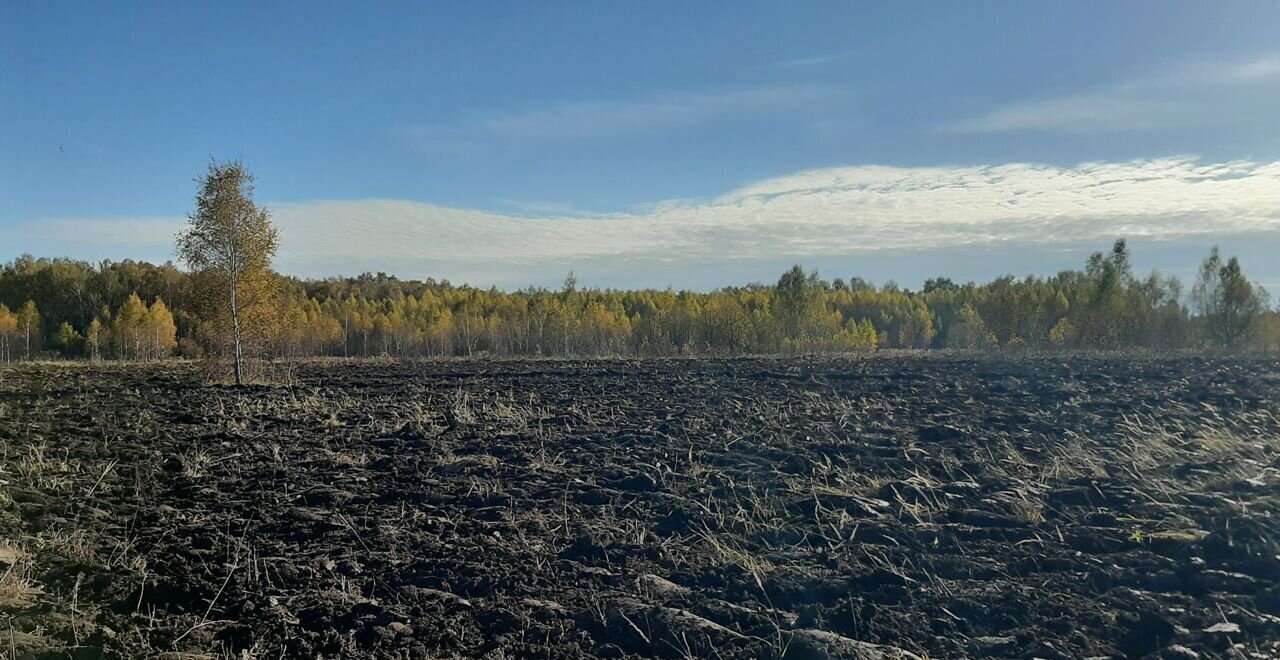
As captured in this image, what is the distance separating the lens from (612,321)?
66375 millimetres

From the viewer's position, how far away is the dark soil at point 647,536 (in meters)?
5.17

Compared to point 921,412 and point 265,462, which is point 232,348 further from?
point 921,412

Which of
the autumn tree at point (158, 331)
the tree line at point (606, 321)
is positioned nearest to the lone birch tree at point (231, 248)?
the tree line at point (606, 321)

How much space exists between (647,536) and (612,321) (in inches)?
2331

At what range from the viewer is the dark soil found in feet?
17.0

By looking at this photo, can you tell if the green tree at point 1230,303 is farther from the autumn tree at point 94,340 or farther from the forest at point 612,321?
the autumn tree at point 94,340

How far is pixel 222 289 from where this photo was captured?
2402 centimetres

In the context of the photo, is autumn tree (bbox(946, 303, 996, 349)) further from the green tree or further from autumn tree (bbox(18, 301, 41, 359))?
autumn tree (bbox(18, 301, 41, 359))

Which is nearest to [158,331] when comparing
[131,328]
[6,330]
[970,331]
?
[131,328]

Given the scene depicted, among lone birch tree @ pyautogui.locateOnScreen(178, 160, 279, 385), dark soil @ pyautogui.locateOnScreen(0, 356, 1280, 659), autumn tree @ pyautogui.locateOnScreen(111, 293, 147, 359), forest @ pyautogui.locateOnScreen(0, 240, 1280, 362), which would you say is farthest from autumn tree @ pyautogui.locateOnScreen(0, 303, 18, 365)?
dark soil @ pyautogui.locateOnScreen(0, 356, 1280, 659)

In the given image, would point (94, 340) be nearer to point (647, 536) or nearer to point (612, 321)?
point (612, 321)

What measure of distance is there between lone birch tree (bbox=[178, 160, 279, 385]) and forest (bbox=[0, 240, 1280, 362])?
102 feet

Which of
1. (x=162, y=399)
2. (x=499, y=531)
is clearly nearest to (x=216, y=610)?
(x=499, y=531)

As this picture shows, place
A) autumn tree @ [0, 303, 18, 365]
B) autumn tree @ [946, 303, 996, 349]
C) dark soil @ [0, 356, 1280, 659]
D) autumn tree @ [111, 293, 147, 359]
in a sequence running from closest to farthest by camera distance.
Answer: dark soil @ [0, 356, 1280, 659]
autumn tree @ [0, 303, 18, 365]
autumn tree @ [111, 293, 147, 359]
autumn tree @ [946, 303, 996, 349]
